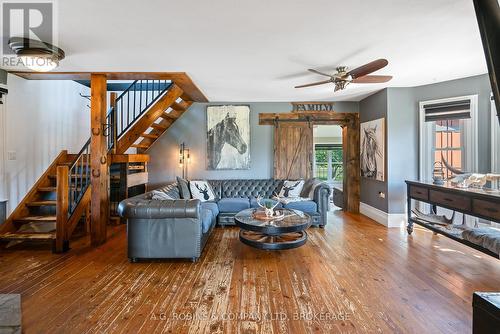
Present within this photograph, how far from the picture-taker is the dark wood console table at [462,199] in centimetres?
270

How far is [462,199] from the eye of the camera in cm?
306

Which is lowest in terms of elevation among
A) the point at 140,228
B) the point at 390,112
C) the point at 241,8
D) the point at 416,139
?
the point at 140,228

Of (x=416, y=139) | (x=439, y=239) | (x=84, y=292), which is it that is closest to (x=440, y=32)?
(x=416, y=139)

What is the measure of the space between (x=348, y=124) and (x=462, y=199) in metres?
3.12

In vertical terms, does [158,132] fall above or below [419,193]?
above

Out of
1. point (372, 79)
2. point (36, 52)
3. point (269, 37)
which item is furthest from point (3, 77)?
point (372, 79)

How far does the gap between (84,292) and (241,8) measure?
3.01 meters

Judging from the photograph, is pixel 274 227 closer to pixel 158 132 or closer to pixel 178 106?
pixel 178 106

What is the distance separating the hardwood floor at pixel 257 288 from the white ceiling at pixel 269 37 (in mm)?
2587

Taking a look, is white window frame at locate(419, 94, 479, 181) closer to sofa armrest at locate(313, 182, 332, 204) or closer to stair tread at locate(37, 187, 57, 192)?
sofa armrest at locate(313, 182, 332, 204)

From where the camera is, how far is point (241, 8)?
7.06 ft

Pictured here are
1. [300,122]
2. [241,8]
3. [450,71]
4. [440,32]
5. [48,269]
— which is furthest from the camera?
[300,122]

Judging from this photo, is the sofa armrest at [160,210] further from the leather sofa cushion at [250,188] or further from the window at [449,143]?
the window at [449,143]

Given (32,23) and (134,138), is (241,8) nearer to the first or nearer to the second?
(32,23)
